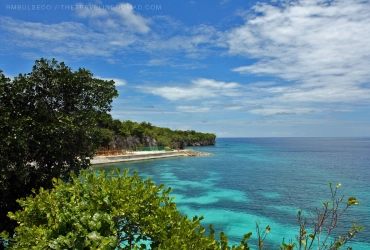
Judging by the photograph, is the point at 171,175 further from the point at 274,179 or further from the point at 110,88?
the point at 110,88

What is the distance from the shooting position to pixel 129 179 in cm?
459

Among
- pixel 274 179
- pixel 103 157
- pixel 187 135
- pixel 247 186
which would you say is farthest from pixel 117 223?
pixel 187 135

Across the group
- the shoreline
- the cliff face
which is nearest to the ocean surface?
the shoreline

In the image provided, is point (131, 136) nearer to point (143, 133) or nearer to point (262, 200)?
point (143, 133)

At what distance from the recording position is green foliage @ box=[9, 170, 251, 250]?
3.69 m

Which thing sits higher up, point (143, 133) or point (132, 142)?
Answer: point (143, 133)

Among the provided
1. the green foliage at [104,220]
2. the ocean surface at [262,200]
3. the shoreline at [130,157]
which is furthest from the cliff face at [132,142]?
the green foliage at [104,220]

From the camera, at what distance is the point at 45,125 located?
8375 millimetres

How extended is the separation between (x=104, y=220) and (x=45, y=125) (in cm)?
567

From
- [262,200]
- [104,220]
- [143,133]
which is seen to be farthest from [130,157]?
[104,220]

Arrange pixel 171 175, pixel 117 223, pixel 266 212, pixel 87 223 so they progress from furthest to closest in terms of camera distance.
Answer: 1. pixel 171 175
2. pixel 266 212
3. pixel 117 223
4. pixel 87 223

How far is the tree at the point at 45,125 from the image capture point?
792cm

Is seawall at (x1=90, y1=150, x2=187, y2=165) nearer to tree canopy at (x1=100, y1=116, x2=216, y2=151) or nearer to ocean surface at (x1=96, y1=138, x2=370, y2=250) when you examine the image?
tree canopy at (x1=100, y1=116, x2=216, y2=151)

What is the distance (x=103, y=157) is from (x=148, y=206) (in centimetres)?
4156
